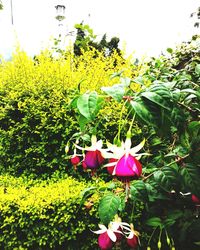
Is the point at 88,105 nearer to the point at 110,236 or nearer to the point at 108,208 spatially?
the point at 108,208

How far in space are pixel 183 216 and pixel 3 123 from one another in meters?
1.76

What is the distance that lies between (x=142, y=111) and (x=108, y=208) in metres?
0.28

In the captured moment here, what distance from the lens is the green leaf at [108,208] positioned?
0.85 metres

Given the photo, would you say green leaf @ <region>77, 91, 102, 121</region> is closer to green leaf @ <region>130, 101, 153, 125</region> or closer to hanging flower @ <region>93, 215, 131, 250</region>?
green leaf @ <region>130, 101, 153, 125</region>

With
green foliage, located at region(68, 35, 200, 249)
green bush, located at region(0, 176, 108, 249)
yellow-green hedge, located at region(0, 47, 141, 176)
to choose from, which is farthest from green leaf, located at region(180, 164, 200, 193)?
yellow-green hedge, located at region(0, 47, 141, 176)

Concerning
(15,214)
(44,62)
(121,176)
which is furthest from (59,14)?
(121,176)

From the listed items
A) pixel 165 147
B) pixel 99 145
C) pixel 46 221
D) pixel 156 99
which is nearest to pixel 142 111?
pixel 156 99

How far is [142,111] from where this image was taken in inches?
28.9

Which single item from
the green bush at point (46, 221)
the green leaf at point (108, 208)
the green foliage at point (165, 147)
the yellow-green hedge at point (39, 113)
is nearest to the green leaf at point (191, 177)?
the green foliage at point (165, 147)

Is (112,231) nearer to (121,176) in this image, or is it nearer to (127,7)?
(121,176)

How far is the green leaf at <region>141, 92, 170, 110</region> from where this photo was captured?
750 millimetres

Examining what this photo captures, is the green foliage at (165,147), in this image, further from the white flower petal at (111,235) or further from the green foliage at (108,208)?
the white flower petal at (111,235)

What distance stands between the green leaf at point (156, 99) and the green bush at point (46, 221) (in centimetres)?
115

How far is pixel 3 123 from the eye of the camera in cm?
271
